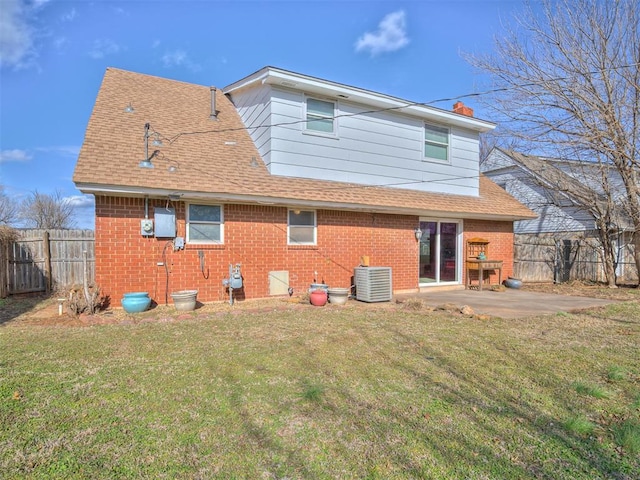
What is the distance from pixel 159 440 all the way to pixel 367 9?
37.0 ft

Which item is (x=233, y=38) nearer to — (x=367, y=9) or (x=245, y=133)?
(x=245, y=133)

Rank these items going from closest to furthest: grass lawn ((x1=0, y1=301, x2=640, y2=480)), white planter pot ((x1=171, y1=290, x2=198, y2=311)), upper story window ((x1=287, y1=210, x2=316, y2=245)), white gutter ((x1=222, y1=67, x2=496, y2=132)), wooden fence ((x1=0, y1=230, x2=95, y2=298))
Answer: grass lawn ((x1=0, y1=301, x2=640, y2=480)), white planter pot ((x1=171, y1=290, x2=198, y2=311)), white gutter ((x1=222, y1=67, x2=496, y2=132)), upper story window ((x1=287, y1=210, x2=316, y2=245)), wooden fence ((x1=0, y1=230, x2=95, y2=298))

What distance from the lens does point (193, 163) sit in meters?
8.81

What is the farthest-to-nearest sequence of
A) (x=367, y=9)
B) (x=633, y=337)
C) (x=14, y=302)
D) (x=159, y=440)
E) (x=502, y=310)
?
1. (x=367, y=9)
2. (x=14, y=302)
3. (x=502, y=310)
4. (x=633, y=337)
5. (x=159, y=440)

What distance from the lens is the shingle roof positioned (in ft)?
25.3

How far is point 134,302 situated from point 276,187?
13.4 feet

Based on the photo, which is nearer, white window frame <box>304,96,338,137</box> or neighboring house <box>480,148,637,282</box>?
white window frame <box>304,96,338,137</box>

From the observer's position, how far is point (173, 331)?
606cm

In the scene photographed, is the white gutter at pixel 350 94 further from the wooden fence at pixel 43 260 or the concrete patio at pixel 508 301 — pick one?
the wooden fence at pixel 43 260

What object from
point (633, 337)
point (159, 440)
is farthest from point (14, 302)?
point (633, 337)

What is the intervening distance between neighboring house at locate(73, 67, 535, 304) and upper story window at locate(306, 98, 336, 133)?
33 millimetres

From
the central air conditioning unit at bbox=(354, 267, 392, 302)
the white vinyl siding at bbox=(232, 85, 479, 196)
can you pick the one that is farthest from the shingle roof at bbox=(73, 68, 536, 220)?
the central air conditioning unit at bbox=(354, 267, 392, 302)

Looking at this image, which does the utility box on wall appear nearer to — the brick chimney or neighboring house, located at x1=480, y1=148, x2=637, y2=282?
the brick chimney

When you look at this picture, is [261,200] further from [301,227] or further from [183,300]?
[183,300]
